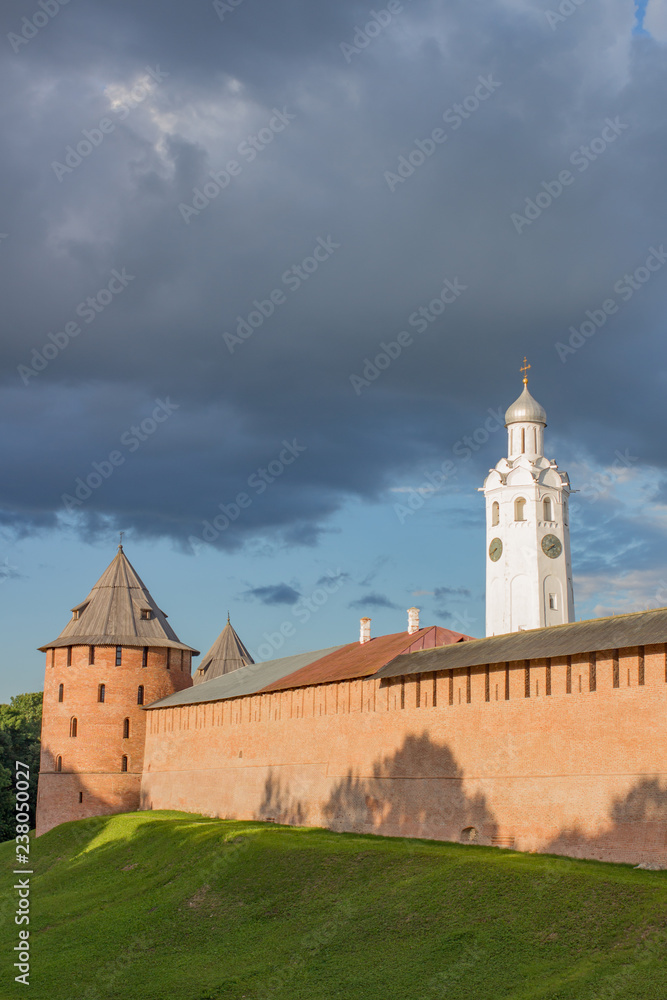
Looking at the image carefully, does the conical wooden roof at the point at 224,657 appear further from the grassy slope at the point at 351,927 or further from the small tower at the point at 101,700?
the grassy slope at the point at 351,927

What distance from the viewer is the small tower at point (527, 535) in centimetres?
5112

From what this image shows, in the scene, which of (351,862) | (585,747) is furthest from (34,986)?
(585,747)

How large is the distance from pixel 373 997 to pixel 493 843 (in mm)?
7417

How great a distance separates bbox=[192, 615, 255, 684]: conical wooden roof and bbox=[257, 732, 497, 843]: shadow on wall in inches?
1053

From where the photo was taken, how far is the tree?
1891 inches

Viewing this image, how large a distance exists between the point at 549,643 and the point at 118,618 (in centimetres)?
2467

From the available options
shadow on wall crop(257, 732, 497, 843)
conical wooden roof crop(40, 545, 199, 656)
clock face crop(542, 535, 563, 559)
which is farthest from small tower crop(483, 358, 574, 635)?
shadow on wall crop(257, 732, 497, 843)

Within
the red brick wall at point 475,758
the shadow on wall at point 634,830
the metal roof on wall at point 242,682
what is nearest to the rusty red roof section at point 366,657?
the red brick wall at point 475,758

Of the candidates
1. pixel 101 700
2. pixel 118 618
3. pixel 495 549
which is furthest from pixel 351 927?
pixel 495 549

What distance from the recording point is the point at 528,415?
5266 cm

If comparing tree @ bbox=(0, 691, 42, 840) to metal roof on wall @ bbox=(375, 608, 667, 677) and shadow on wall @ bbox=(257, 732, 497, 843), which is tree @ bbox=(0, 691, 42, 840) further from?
metal roof on wall @ bbox=(375, 608, 667, 677)

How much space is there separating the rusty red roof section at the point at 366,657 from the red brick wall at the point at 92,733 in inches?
394

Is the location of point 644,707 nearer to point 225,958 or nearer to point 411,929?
point 411,929

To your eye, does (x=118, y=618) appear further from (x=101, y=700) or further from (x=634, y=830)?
(x=634, y=830)
